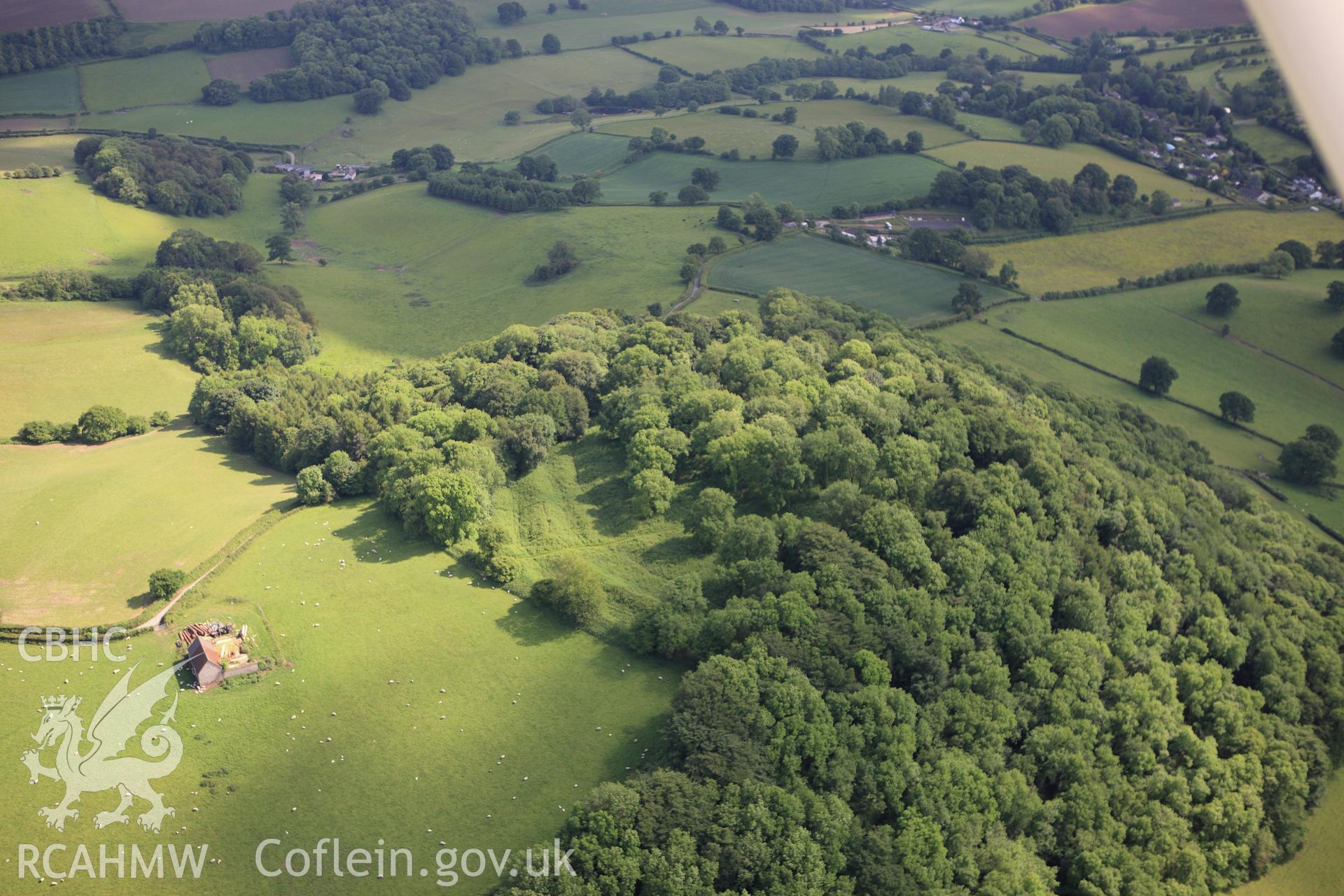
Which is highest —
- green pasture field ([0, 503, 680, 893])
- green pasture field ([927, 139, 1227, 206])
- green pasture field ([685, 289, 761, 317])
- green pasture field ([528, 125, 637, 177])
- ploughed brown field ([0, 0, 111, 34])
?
ploughed brown field ([0, 0, 111, 34])

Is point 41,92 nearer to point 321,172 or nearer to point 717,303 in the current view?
point 321,172

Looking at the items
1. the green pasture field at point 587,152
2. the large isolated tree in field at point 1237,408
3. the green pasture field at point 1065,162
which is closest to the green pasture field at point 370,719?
the large isolated tree in field at point 1237,408

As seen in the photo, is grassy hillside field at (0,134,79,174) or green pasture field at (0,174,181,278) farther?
grassy hillside field at (0,134,79,174)

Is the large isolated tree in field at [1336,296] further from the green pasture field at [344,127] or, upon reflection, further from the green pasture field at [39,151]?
the green pasture field at [39,151]

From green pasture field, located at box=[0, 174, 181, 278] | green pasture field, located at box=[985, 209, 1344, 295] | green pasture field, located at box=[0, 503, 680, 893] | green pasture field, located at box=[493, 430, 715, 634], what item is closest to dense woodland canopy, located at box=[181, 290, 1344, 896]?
green pasture field, located at box=[493, 430, 715, 634]

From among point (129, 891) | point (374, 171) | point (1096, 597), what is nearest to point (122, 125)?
point (374, 171)

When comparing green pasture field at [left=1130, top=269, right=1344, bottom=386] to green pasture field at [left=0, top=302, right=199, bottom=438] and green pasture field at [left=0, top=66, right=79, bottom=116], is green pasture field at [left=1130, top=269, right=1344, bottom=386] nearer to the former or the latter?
green pasture field at [left=0, top=302, right=199, bottom=438]

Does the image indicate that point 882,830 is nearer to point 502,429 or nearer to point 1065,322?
point 502,429
